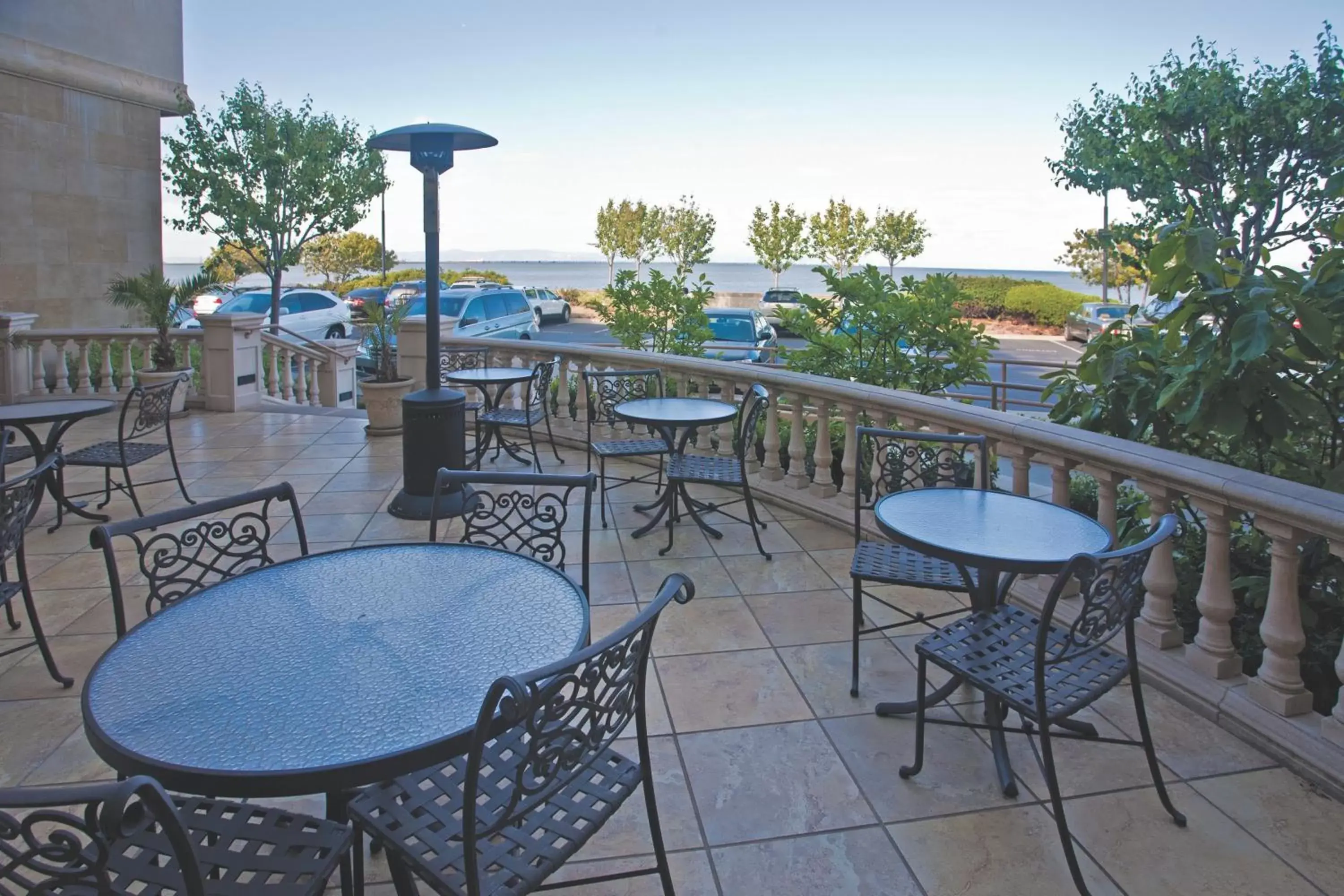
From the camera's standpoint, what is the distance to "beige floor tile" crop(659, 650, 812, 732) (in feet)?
8.98

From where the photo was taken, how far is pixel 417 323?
8.05 metres

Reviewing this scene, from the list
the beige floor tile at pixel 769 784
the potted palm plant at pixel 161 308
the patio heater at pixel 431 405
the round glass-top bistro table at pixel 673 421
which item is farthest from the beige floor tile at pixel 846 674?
the potted palm plant at pixel 161 308

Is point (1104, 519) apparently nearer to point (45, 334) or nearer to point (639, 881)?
point (639, 881)

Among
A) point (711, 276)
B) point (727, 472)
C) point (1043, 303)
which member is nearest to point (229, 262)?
point (727, 472)

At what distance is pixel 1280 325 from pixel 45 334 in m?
10.6

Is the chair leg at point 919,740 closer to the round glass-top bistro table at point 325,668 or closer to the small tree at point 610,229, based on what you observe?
the round glass-top bistro table at point 325,668

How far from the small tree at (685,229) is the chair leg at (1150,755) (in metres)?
37.5

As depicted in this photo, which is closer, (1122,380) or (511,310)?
(1122,380)

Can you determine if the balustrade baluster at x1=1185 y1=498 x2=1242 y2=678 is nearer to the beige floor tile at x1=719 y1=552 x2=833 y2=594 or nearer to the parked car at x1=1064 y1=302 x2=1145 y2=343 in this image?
the parked car at x1=1064 y1=302 x2=1145 y2=343

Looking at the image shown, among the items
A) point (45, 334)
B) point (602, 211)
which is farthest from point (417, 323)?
point (602, 211)

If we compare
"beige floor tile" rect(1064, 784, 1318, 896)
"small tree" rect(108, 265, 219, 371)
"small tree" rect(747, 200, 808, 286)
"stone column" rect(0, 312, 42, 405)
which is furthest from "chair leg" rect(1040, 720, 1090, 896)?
"small tree" rect(747, 200, 808, 286)

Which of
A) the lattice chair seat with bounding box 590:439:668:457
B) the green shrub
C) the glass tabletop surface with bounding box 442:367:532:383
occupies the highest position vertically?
the green shrub

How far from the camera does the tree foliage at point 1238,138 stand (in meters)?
10.8

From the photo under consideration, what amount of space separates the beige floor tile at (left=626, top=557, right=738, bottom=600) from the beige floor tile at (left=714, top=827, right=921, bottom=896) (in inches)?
66.4
